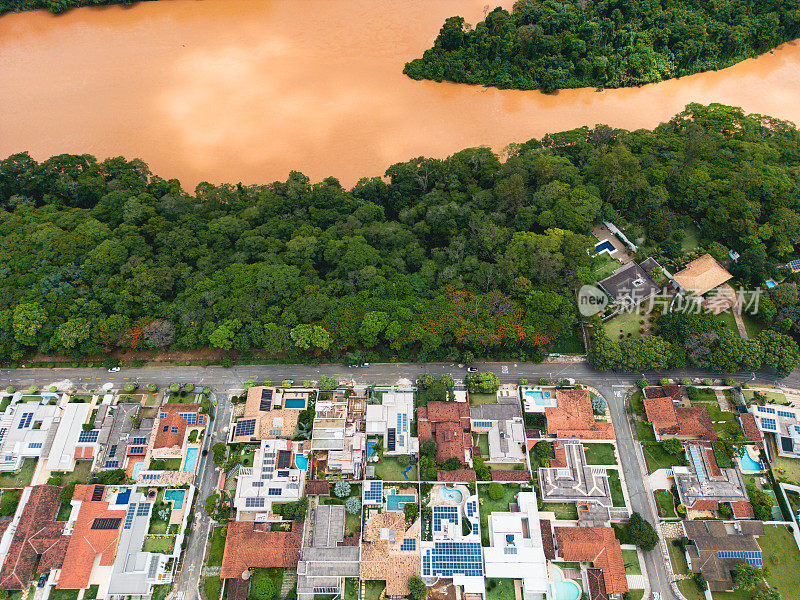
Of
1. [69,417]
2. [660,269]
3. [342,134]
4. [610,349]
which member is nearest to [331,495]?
[69,417]

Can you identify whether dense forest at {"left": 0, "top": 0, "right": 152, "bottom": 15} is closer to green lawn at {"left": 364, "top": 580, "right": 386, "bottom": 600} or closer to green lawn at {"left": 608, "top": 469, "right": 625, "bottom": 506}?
green lawn at {"left": 364, "top": 580, "right": 386, "bottom": 600}

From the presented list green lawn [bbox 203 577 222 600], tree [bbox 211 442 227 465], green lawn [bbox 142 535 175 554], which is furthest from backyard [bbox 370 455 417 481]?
green lawn [bbox 142 535 175 554]

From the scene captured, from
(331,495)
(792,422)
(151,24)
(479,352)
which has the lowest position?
(331,495)

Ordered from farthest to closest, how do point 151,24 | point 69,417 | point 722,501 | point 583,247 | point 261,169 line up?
point 151,24 < point 261,169 < point 583,247 < point 69,417 < point 722,501

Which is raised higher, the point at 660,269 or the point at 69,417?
the point at 660,269

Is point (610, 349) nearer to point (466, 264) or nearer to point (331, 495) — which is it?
point (466, 264)

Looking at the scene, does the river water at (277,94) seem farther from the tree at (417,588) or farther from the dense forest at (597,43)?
the tree at (417,588)

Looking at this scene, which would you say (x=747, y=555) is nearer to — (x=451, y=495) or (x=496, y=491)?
(x=496, y=491)

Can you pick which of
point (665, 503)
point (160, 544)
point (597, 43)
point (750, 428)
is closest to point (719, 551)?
point (665, 503)
